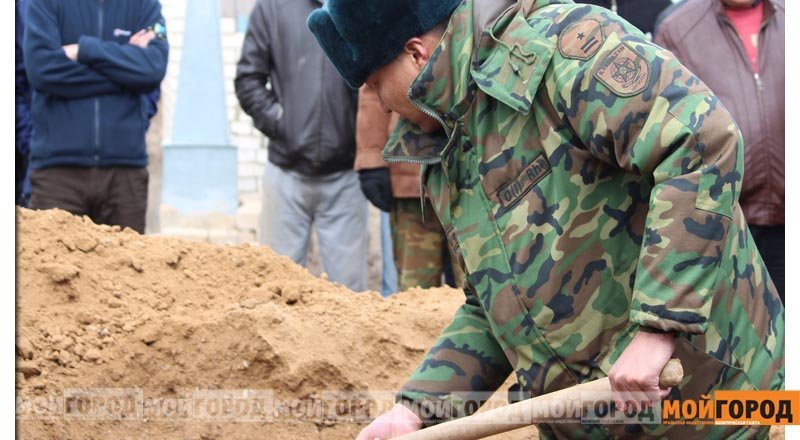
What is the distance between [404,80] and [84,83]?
12.2 ft

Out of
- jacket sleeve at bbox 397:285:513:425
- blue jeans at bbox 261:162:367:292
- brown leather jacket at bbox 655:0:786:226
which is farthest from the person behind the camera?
blue jeans at bbox 261:162:367:292

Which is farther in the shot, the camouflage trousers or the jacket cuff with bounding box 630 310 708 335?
the camouflage trousers

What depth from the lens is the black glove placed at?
6.15 metres

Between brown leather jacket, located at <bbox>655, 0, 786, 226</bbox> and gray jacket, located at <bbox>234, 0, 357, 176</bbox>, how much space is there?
2.06 metres

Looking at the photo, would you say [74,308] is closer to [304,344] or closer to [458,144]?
[304,344]

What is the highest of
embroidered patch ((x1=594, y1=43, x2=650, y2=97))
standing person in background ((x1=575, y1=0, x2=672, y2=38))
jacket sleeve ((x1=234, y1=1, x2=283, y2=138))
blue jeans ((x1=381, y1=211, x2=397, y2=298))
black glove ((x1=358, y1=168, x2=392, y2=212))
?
embroidered patch ((x1=594, y1=43, x2=650, y2=97))

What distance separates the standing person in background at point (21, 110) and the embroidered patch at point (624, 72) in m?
4.53

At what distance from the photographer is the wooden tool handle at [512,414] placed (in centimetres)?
231

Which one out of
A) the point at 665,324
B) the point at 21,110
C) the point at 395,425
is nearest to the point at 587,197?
the point at 665,324

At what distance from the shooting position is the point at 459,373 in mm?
2795

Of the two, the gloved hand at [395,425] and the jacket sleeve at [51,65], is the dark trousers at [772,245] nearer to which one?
the gloved hand at [395,425]

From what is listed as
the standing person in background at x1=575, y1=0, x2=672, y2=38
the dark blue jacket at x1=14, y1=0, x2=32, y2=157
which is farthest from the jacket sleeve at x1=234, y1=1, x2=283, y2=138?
the standing person in background at x1=575, y1=0, x2=672, y2=38

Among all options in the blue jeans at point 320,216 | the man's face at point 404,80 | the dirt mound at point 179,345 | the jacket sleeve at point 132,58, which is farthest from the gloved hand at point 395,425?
the blue jeans at point 320,216

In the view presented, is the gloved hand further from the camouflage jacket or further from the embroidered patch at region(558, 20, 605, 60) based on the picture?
the embroidered patch at region(558, 20, 605, 60)
